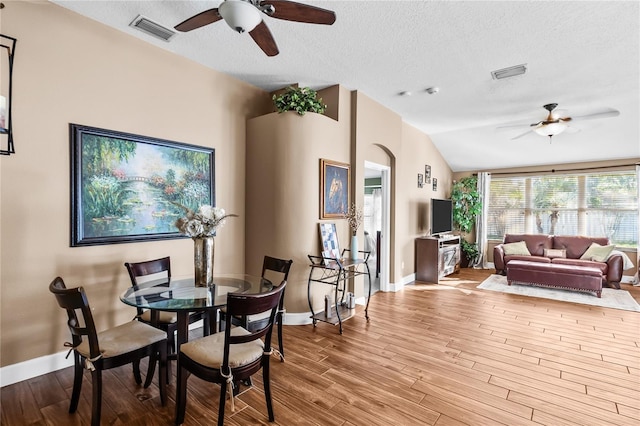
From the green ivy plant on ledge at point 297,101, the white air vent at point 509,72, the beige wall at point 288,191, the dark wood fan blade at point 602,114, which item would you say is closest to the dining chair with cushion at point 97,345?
the beige wall at point 288,191

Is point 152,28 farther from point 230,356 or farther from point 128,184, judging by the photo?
point 230,356

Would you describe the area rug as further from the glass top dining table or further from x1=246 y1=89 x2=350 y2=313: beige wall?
the glass top dining table

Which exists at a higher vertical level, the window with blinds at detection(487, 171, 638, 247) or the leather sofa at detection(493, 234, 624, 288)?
the window with blinds at detection(487, 171, 638, 247)

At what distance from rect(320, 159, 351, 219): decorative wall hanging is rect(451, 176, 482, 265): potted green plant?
13.8 feet

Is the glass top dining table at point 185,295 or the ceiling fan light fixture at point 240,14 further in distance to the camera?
the glass top dining table at point 185,295

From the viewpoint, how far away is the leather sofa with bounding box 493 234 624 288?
554cm

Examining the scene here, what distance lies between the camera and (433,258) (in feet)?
19.5

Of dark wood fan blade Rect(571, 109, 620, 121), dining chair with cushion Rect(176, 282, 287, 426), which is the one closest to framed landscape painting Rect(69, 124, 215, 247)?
dining chair with cushion Rect(176, 282, 287, 426)

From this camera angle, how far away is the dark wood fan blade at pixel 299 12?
6.50 ft

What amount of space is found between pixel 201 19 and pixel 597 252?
7360mm

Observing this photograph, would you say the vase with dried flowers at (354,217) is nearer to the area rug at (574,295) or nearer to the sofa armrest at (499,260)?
the area rug at (574,295)

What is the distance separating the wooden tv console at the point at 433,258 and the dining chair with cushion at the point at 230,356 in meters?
4.59

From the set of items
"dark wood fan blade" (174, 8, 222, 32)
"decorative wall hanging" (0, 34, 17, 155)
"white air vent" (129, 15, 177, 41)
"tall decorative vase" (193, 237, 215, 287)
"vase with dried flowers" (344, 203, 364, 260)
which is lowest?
"tall decorative vase" (193, 237, 215, 287)

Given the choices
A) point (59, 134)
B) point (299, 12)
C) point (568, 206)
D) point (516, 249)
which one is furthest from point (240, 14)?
point (568, 206)
